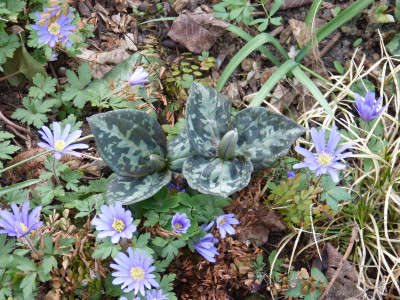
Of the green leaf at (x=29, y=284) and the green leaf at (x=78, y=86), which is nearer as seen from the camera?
the green leaf at (x=29, y=284)

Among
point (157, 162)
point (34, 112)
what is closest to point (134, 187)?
point (157, 162)

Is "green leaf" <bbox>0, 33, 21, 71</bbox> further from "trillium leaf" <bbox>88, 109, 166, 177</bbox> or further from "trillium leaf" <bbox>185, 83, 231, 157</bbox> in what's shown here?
"trillium leaf" <bbox>185, 83, 231, 157</bbox>

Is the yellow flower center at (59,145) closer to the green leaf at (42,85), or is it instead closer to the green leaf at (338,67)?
the green leaf at (42,85)

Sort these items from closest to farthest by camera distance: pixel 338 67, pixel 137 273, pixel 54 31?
Answer: pixel 137 273 < pixel 54 31 < pixel 338 67

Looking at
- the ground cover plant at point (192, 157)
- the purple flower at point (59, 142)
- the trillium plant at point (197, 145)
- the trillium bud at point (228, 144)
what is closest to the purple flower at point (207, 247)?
the ground cover plant at point (192, 157)

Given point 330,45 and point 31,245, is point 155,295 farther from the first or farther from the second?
point 330,45

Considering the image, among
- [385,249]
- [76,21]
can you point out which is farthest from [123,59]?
[385,249]

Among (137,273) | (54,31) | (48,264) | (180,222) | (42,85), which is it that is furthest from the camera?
(42,85)

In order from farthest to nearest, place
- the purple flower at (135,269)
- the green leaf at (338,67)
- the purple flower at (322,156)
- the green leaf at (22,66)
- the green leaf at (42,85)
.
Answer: the green leaf at (338,67) < the green leaf at (22,66) < the green leaf at (42,85) < the purple flower at (322,156) < the purple flower at (135,269)

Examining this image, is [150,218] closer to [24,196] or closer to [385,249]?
[24,196]
